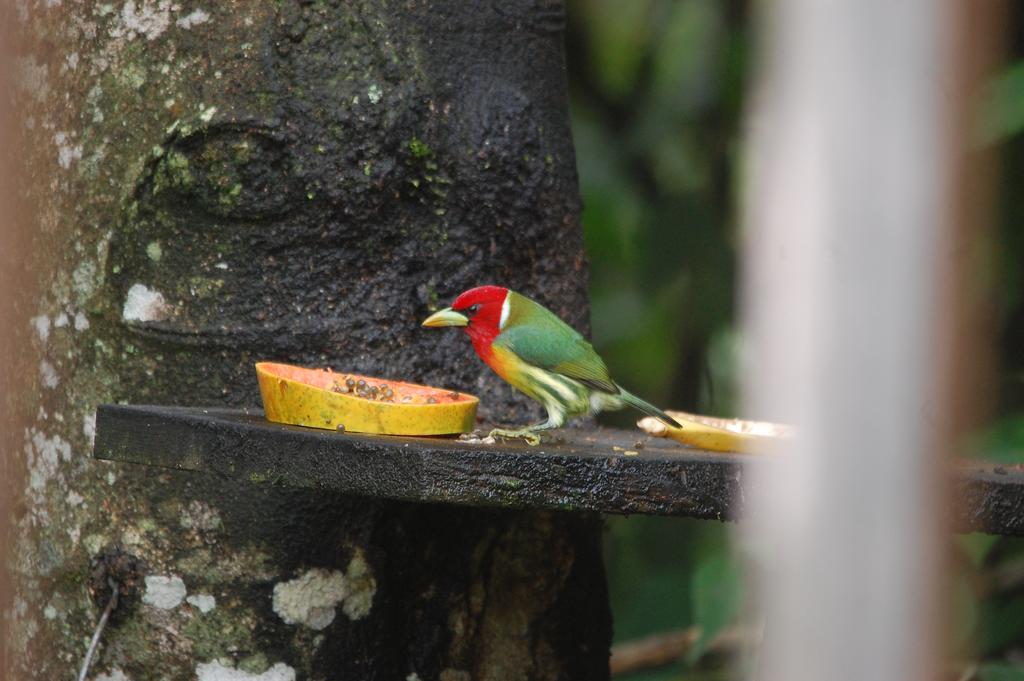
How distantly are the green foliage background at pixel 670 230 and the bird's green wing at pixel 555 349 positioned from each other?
131 cm

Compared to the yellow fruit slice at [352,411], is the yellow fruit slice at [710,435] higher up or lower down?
lower down

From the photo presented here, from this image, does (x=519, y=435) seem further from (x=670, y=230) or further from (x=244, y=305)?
(x=670, y=230)

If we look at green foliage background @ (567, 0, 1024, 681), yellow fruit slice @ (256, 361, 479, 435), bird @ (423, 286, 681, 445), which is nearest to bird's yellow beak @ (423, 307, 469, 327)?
bird @ (423, 286, 681, 445)

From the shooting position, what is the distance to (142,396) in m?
2.51

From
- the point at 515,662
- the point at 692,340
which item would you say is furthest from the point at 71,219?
the point at 692,340

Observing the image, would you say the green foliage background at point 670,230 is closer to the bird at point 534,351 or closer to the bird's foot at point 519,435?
the bird at point 534,351

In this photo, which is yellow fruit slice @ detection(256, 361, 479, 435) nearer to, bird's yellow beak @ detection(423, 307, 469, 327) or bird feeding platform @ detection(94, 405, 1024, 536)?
bird feeding platform @ detection(94, 405, 1024, 536)

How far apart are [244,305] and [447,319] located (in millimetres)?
397

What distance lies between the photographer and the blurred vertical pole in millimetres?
950

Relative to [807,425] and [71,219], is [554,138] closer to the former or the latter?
[71,219]

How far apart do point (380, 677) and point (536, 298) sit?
901mm

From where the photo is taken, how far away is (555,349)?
266cm

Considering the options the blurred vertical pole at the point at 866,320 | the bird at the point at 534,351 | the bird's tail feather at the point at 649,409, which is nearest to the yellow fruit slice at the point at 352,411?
the bird at the point at 534,351

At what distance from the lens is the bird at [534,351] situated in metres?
2.56
